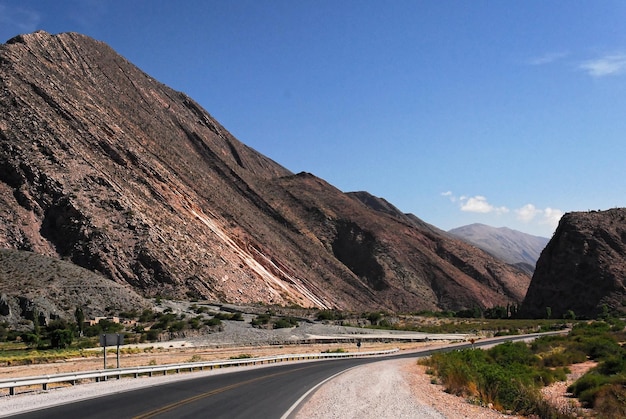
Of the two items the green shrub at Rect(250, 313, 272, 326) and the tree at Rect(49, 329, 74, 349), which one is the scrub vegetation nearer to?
the tree at Rect(49, 329, 74, 349)

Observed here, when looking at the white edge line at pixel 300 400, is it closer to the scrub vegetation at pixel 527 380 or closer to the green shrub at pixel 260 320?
the scrub vegetation at pixel 527 380

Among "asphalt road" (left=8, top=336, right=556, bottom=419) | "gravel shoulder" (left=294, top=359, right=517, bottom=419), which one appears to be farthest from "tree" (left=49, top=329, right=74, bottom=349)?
"gravel shoulder" (left=294, top=359, right=517, bottom=419)

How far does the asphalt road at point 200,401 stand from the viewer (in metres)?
13.7

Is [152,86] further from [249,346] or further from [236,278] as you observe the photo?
[249,346]

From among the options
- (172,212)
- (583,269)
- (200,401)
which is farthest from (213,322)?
(583,269)

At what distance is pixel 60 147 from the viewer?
2825 inches

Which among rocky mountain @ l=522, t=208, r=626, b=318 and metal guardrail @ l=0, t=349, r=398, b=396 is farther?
rocky mountain @ l=522, t=208, r=626, b=318

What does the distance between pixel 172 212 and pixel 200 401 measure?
64.6 m

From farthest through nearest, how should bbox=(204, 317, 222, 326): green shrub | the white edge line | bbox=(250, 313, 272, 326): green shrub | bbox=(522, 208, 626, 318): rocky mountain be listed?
bbox=(522, 208, 626, 318): rocky mountain, bbox=(250, 313, 272, 326): green shrub, bbox=(204, 317, 222, 326): green shrub, the white edge line

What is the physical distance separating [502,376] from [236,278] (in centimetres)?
5763

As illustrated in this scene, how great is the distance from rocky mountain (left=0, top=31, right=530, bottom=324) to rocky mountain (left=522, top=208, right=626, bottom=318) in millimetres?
17378

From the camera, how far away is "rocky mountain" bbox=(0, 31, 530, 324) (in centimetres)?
6681

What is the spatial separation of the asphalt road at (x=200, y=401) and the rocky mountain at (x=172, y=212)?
126 feet

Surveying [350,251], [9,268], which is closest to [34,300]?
[9,268]
